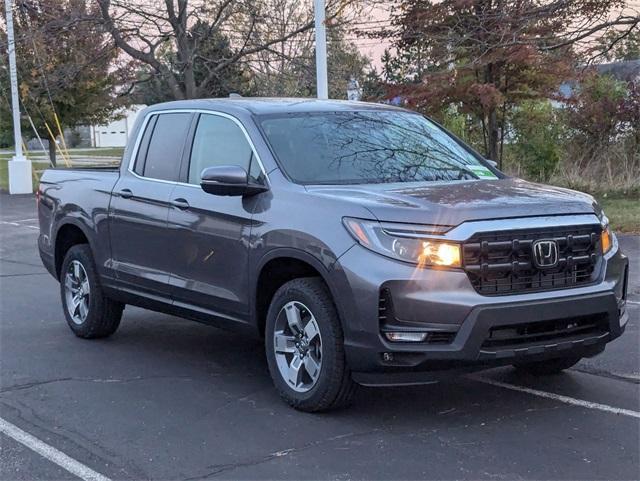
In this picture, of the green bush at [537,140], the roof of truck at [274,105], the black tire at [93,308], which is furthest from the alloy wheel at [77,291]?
the green bush at [537,140]

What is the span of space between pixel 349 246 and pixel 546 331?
4.00 ft

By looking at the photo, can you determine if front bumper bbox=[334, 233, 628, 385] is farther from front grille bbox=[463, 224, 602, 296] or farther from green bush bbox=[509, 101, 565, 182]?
green bush bbox=[509, 101, 565, 182]

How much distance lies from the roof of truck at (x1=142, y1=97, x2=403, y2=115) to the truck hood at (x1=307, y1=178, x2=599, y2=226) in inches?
40.7

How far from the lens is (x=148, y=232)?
6777mm

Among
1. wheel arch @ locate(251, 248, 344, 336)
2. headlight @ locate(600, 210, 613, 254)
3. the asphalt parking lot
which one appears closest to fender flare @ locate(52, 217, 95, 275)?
the asphalt parking lot

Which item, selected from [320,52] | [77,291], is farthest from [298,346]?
[320,52]

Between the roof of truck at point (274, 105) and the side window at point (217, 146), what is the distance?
0.37ft

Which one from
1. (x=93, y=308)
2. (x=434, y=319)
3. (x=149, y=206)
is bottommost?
(x=93, y=308)

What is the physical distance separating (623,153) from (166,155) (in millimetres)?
15100

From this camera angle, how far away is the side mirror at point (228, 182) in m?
5.72

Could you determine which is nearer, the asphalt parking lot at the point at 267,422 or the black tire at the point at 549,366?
the asphalt parking lot at the point at 267,422

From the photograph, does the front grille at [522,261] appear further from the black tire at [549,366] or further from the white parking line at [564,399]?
the black tire at [549,366]

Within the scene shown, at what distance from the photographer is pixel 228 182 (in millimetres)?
5734

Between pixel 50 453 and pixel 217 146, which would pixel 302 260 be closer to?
pixel 217 146
